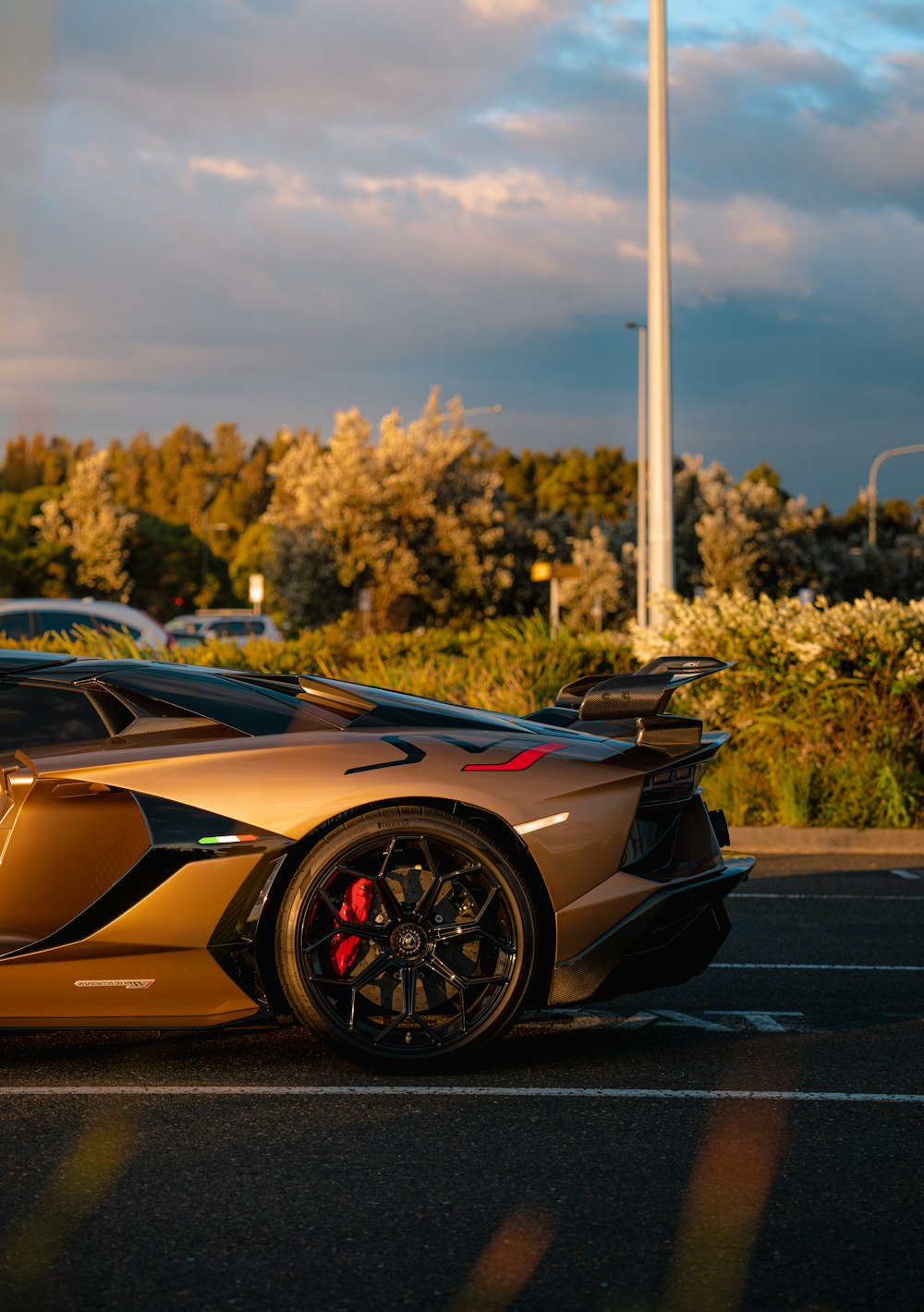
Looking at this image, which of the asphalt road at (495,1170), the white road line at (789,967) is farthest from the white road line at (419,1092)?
the white road line at (789,967)

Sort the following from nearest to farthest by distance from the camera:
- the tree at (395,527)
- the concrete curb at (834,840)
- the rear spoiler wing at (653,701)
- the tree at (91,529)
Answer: the rear spoiler wing at (653,701), the concrete curb at (834,840), the tree at (395,527), the tree at (91,529)

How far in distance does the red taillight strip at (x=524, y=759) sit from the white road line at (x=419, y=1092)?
3.11ft

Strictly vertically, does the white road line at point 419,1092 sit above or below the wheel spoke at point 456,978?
below

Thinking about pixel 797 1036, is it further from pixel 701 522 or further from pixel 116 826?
pixel 701 522

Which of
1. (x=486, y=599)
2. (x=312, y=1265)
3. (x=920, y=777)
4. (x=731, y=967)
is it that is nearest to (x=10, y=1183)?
(x=312, y=1265)

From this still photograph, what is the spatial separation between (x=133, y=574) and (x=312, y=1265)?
8057 cm

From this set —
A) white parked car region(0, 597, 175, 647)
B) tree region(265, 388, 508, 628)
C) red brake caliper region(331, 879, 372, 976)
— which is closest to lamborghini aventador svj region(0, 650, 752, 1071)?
red brake caliper region(331, 879, 372, 976)

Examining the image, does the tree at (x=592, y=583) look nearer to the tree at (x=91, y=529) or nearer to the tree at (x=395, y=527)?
the tree at (x=395, y=527)

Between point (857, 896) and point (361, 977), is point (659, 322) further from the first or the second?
point (361, 977)

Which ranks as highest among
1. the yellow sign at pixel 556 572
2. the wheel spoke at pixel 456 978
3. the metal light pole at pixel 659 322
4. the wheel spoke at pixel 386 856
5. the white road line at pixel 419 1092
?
the metal light pole at pixel 659 322

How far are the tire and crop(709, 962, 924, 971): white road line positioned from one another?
7.26 feet

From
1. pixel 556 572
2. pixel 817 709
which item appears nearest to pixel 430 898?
pixel 817 709

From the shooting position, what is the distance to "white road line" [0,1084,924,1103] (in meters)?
4.56

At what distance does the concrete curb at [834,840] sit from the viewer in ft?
36.6
